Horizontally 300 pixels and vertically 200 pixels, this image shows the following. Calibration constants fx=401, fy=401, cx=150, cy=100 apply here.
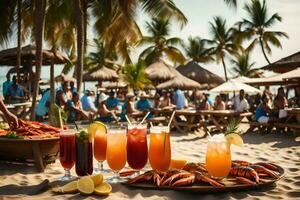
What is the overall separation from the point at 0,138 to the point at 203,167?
2541mm

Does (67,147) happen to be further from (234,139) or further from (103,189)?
(234,139)

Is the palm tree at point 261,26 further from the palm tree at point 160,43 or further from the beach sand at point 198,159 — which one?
the beach sand at point 198,159

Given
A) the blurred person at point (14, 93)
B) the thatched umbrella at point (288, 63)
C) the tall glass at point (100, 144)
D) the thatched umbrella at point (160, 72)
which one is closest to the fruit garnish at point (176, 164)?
the tall glass at point (100, 144)

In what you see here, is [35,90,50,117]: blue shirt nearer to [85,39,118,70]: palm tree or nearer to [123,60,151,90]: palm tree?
[123,60,151,90]: palm tree

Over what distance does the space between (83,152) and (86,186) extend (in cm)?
29

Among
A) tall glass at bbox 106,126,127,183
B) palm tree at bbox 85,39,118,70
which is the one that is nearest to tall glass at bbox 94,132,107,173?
tall glass at bbox 106,126,127,183

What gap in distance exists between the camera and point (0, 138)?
4.76 metres

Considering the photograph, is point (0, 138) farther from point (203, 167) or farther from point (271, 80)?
point (271, 80)

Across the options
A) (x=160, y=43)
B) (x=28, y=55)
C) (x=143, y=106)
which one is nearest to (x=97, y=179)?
(x=143, y=106)

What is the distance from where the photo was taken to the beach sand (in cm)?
327

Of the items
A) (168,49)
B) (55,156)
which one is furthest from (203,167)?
(168,49)

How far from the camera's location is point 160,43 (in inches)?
1224

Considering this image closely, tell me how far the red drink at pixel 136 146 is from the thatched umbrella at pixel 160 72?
15.3m

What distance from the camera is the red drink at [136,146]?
3252 millimetres
